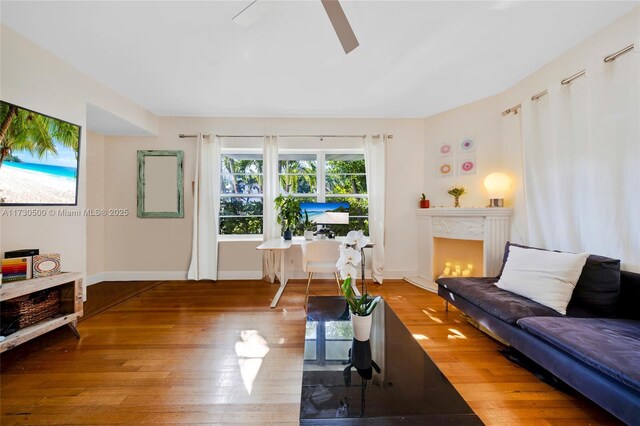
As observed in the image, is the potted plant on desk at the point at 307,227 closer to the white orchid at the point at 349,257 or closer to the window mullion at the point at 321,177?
the window mullion at the point at 321,177

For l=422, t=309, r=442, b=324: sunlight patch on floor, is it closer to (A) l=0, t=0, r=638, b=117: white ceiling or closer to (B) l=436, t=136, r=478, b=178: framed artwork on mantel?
(B) l=436, t=136, r=478, b=178: framed artwork on mantel

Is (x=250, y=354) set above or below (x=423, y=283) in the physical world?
below

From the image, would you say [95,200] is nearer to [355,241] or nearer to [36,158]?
[36,158]

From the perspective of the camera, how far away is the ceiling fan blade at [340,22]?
4.64ft

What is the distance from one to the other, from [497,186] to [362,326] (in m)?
2.67

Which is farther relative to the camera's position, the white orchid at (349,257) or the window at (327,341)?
the white orchid at (349,257)

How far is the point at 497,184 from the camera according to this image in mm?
2887

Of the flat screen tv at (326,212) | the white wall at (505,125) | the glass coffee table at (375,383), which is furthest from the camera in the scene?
the flat screen tv at (326,212)

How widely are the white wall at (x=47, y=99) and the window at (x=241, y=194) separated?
164 cm

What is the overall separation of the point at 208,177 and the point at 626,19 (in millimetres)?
4547

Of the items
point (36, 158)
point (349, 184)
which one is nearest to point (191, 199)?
point (36, 158)

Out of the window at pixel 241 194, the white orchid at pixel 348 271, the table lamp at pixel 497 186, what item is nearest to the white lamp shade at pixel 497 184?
the table lamp at pixel 497 186

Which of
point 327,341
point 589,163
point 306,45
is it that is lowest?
point 327,341

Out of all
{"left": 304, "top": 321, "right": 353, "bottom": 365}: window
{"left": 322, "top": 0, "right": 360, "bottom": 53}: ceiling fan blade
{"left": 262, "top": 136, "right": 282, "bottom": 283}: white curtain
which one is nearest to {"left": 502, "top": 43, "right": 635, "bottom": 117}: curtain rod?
{"left": 322, "top": 0, "right": 360, "bottom": 53}: ceiling fan blade
